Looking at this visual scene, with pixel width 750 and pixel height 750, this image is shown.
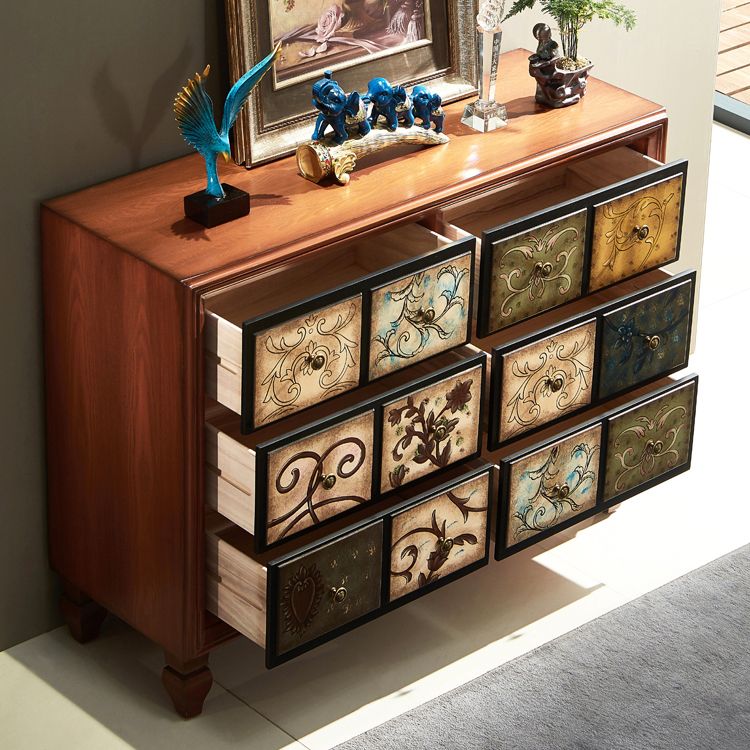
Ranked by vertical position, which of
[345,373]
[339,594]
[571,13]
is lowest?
[339,594]

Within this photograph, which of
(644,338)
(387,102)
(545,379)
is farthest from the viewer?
(644,338)

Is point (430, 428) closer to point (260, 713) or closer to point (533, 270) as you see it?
point (533, 270)

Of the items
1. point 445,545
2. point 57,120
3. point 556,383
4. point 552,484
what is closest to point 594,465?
point 552,484

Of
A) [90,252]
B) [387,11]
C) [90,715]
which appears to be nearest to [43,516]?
[90,715]

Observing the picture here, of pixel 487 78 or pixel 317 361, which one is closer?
pixel 317 361

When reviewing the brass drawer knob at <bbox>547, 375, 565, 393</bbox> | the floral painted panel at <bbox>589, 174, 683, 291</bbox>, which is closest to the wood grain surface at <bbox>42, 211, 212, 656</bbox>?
the brass drawer knob at <bbox>547, 375, 565, 393</bbox>

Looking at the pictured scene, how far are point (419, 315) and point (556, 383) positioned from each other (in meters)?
0.34

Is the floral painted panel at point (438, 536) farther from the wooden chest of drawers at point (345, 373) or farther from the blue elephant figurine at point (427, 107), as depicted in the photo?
the blue elephant figurine at point (427, 107)

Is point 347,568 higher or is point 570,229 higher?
point 570,229

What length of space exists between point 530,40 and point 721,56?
7.58ft

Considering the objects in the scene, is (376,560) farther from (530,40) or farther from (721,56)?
(721,56)

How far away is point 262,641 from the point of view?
2428 millimetres

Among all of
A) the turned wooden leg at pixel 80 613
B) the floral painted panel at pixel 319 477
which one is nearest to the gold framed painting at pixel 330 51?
the floral painted panel at pixel 319 477

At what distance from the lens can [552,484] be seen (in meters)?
2.73
